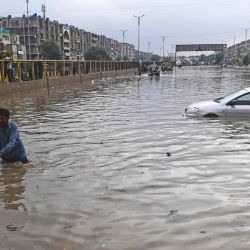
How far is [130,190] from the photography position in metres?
6.80

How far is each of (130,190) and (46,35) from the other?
119 metres

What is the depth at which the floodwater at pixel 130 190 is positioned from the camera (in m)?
5.04

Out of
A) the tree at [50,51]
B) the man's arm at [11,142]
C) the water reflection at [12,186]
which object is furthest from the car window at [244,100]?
the tree at [50,51]

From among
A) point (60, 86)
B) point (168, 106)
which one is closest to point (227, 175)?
point (168, 106)

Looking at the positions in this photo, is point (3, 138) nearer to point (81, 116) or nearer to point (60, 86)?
point (81, 116)

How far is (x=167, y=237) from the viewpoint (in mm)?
5020

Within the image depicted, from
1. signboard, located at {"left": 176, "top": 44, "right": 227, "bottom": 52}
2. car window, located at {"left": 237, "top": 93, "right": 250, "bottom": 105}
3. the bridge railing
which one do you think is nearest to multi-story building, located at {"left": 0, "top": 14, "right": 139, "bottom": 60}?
signboard, located at {"left": 176, "top": 44, "right": 227, "bottom": 52}

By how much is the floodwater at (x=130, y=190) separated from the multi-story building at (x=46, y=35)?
87272 mm

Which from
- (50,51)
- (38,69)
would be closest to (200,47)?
(50,51)

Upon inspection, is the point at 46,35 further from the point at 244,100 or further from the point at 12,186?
the point at 12,186

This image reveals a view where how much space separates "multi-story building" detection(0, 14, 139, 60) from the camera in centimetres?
11106

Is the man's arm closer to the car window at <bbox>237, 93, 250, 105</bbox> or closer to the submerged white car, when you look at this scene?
the submerged white car

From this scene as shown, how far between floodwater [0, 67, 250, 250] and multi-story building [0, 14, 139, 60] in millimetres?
87272

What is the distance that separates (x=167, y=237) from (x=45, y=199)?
7.38 feet
